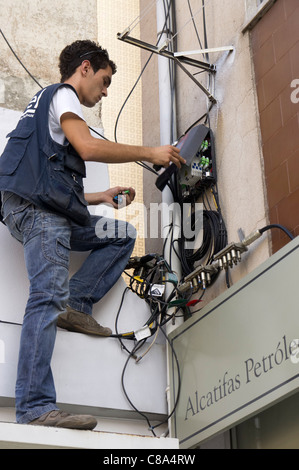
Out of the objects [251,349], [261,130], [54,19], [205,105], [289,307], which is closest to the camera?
[289,307]

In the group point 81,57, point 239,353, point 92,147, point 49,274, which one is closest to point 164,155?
point 92,147

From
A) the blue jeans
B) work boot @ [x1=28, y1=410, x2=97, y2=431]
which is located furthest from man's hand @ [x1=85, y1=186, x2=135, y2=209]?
work boot @ [x1=28, y1=410, x2=97, y2=431]

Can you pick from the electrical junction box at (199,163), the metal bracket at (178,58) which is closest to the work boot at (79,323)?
the electrical junction box at (199,163)

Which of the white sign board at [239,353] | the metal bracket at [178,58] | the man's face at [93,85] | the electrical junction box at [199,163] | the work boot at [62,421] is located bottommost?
the work boot at [62,421]

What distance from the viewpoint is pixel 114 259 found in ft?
12.8

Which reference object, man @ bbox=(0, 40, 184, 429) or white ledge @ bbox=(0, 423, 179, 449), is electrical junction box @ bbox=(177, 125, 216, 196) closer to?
man @ bbox=(0, 40, 184, 429)

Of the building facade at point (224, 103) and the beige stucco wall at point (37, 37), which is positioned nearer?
the building facade at point (224, 103)

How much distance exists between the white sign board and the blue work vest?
79 cm

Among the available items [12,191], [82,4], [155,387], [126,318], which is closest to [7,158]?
[12,191]

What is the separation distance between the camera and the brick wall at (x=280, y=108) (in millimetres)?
3492

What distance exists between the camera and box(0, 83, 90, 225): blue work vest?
343 centimetres

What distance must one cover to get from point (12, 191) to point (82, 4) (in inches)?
85.6

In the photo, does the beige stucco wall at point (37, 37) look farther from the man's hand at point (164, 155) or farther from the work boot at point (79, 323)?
the work boot at point (79, 323)
